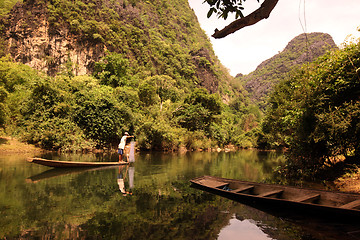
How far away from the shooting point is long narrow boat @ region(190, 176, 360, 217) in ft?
16.3

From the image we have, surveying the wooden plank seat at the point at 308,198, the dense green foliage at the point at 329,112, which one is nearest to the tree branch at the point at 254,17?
the wooden plank seat at the point at 308,198

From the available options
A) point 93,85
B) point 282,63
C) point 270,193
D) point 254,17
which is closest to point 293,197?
point 270,193

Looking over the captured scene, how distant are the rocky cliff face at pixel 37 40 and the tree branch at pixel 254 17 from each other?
34.5 metres

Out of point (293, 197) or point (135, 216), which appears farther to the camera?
point (293, 197)

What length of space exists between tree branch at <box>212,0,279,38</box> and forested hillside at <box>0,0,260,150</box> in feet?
61.4

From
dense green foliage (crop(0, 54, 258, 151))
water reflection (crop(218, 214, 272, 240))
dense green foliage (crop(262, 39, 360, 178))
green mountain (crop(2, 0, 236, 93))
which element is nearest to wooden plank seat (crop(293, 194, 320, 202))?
water reflection (crop(218, 214, 272, 240))

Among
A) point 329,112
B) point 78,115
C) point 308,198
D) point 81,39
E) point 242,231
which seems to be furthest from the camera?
point 81,39

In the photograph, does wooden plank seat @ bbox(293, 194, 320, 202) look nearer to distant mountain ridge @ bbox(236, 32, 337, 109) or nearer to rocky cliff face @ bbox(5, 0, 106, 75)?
rocky cliff face @ bbox(5, 0, 106, 75)

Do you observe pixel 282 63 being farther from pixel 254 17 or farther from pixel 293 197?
pixel 254 17

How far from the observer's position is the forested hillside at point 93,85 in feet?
67.1

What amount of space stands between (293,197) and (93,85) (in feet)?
80.8

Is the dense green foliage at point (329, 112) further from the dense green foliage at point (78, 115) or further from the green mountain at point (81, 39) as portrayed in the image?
the green mountain at point (81, 39)

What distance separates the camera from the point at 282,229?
477cm

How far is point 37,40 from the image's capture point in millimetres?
32062
